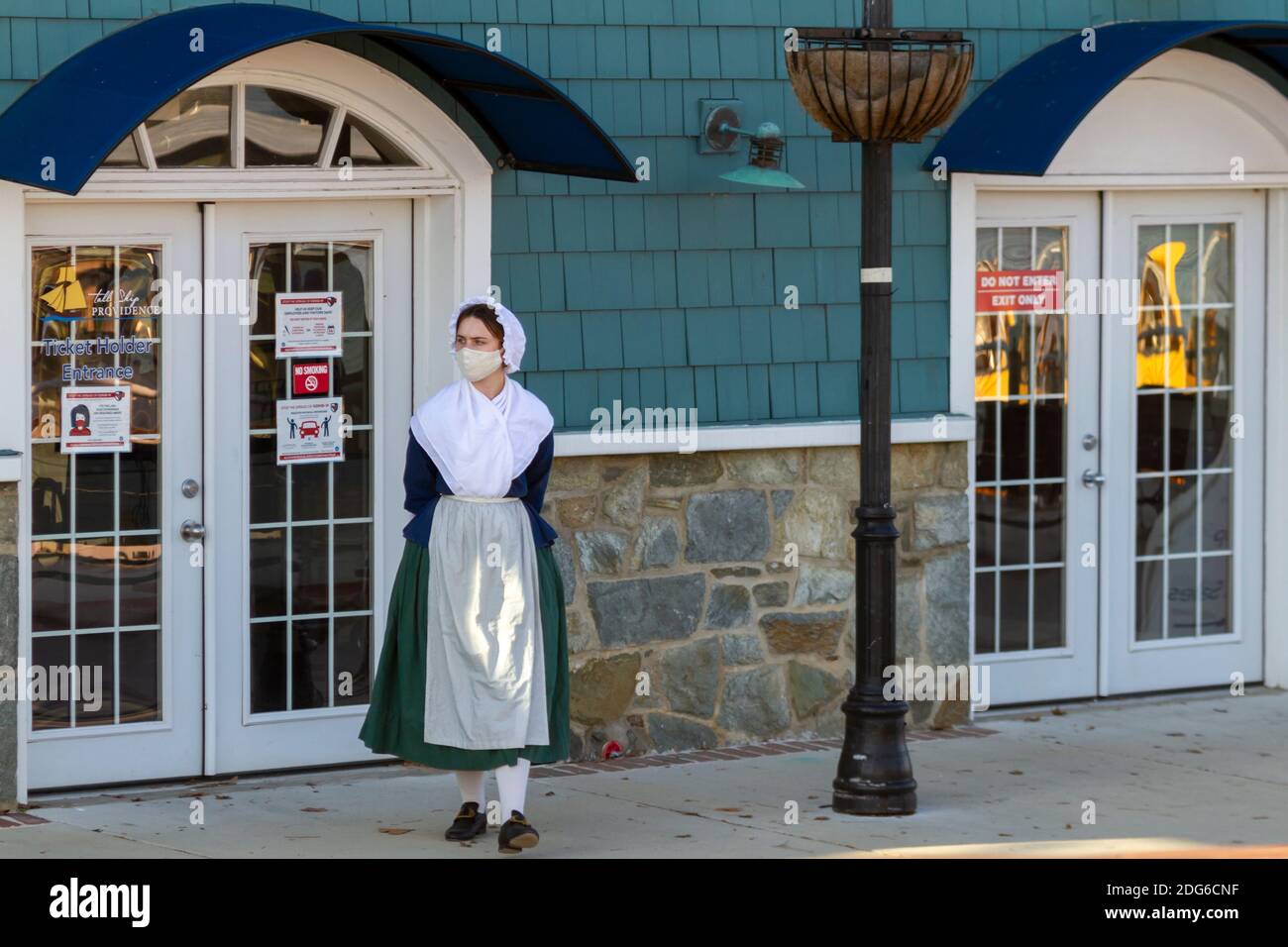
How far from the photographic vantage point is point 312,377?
810cm

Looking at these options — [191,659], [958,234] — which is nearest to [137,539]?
[191,659]

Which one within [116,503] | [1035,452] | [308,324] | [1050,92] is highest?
[1050,92]

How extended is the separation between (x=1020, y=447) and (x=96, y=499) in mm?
4137

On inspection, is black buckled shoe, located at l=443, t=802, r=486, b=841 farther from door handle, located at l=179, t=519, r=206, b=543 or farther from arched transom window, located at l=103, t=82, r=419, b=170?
arched transom window, located at l=103, t=82, r=419, b=170

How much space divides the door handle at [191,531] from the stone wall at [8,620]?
737 millimetres

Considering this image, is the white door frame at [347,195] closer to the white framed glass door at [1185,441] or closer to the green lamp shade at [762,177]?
the green lamp shade at [762,177]

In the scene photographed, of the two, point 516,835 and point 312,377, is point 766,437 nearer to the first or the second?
point 312,377

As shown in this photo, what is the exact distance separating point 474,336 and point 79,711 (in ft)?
7.28

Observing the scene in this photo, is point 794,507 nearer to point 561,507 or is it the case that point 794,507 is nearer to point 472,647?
point 561,507

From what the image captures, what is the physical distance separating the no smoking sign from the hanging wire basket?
218 centimetres

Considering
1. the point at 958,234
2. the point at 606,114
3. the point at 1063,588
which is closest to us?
the point at 606,114

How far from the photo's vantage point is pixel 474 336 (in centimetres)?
679

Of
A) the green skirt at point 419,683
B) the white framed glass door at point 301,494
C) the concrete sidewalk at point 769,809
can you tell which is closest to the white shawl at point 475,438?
the green skirt at point 419,683

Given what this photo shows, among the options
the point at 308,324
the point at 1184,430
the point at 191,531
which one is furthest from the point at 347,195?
the point at 1184,430
